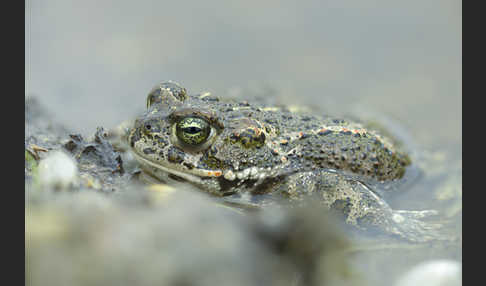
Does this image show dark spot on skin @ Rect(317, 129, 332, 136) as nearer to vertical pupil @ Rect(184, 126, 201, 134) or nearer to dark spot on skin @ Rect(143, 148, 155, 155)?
vertical pupil @ Rect(184, 126, 201, 134)

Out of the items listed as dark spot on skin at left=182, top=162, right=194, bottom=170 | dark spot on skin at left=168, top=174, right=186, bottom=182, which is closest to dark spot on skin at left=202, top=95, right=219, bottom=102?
dark spot on skin at left=182, top=162, right=194, bottom=170

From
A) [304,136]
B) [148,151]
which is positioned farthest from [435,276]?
[148,151]

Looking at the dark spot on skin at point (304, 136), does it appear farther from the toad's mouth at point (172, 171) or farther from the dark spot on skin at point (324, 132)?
the toad's mouth at point (172, 171)

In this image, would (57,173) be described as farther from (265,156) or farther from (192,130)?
(265,156)

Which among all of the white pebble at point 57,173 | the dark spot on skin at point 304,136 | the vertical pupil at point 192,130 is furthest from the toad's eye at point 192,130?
the white pebble at point 57,173

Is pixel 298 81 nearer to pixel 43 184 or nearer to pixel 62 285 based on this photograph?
pixel 43 184
